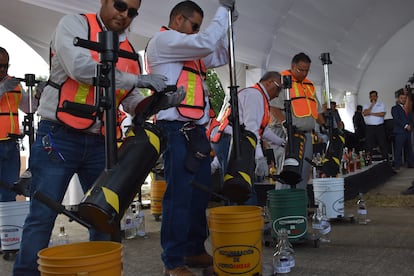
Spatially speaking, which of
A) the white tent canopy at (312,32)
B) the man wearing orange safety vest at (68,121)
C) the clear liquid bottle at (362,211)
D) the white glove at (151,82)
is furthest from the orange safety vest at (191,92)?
the white tent canopy at (312,32)

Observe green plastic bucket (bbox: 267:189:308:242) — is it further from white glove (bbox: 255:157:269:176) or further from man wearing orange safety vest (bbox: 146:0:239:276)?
man wearing orange safety vest (bbox: 146:0:239:276)

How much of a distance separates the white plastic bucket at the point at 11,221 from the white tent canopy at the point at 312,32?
203 centimetres

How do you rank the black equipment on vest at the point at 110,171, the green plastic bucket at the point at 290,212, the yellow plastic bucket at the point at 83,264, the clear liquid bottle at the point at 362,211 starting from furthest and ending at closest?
the clear liquid bottle at the point at 362,211 → the green plastic bucket at the point at 290,212 → the black equipment on vest at the point at 110,171 → the yellow plastic bucket at the point at 83,264

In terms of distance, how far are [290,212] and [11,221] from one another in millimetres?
2103

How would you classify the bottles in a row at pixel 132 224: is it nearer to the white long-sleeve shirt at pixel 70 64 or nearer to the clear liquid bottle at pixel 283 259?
the clear liquid bottle at pixel 283 259

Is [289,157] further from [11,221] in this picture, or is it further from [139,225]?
[11,221]

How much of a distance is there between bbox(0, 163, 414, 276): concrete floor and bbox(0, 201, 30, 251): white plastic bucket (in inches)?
6.9

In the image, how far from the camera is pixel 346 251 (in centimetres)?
337

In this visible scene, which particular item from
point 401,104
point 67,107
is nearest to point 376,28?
point 401,104

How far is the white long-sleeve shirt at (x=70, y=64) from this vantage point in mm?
1934

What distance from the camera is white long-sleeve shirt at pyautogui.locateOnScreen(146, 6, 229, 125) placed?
257 centimetres

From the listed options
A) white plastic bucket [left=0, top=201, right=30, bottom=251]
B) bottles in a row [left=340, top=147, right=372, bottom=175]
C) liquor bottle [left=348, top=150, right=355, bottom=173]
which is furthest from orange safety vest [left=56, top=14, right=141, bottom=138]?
liquor bottle [left=348, top=150, right=355, bottom=173]

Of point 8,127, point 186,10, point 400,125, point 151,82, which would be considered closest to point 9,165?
point 8,127

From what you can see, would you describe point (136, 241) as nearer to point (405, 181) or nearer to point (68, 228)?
point (68, 228)
